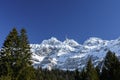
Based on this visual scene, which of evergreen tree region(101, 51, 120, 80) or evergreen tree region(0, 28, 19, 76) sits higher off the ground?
evergreen tree region(101, 51, 120, 80)

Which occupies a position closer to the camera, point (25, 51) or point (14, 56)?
point (14, 56)

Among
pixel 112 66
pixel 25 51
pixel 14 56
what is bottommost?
pixel 14 56

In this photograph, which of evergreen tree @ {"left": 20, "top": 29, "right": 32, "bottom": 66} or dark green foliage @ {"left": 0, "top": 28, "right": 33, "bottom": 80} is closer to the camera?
dark green foliage @ {"left": 0, "top": 28, "right": 33, "bottom": 80}

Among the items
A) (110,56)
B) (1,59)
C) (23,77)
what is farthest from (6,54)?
(110,56)

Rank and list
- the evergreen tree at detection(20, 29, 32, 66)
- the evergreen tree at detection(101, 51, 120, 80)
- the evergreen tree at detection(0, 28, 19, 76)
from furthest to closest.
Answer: the evergreen tree at detection(101, 51, 120, 80) → the evergreen tree at detection(20, 29, 32, 66) → the evergreen tree at detection(0, 28, 19, 76)

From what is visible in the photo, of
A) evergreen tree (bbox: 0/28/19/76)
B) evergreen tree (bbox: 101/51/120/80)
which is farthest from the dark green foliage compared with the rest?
evergreen tree (bbox: 101/51/120/80)

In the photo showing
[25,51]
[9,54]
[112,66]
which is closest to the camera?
[9,54]

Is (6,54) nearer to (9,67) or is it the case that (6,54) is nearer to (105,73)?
(9,67)

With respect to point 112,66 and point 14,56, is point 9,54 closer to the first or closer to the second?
point 14,56

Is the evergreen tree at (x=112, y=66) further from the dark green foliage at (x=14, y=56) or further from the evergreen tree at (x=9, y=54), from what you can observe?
the evergreen tree at (x=9, y=54)

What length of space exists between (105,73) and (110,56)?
3.30 metres

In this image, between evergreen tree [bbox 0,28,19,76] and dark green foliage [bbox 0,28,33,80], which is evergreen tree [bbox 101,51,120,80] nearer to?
dark green foliage [bbox 0,28,33,80]

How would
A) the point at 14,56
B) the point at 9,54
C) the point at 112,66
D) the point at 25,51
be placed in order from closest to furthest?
the point at 9,54 → the point at 14,56 → the point at 25,51 → the point at 112,66

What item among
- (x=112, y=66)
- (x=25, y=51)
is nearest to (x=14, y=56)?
(x=25, y=51)
